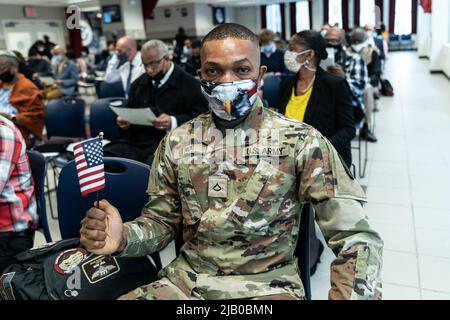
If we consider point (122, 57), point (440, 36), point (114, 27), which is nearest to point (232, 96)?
point (122, 57)

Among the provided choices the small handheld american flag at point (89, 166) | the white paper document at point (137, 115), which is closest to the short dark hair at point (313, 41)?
the white paper document at point (137, 115)

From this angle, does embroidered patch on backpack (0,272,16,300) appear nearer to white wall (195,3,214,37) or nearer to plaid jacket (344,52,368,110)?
plaid jacket (344,52,368,110)

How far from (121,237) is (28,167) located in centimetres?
83

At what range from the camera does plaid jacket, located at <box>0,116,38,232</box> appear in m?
1.52

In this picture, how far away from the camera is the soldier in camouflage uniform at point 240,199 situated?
1101mm

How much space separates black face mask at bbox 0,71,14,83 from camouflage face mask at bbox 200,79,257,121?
265cm

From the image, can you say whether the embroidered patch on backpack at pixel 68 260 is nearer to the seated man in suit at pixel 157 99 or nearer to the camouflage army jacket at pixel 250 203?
the camouflage army jacket at pixel 250 203

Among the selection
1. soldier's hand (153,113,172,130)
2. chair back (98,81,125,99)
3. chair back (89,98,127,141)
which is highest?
chair back (98,81,125,99)

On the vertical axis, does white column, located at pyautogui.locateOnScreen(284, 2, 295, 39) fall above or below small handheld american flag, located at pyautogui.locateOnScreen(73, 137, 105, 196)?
above

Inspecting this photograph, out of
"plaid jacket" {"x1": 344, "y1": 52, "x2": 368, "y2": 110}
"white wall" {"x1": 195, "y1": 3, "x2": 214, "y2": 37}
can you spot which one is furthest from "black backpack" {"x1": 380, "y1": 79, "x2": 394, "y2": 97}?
"white wall" {"x1": 195, "y1": 3, "x2": 214, "y2": 37}

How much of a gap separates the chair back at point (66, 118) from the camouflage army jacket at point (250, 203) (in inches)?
101

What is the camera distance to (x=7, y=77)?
3.25 meters

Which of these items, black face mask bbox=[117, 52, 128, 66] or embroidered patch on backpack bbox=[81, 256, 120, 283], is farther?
black face mask bbox=[117, 52, 128, 66]

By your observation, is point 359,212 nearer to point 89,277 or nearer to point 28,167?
point 89,277
